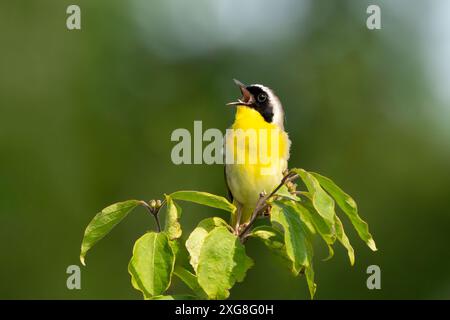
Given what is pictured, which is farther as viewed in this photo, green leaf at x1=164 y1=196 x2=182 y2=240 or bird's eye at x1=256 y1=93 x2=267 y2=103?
bird's eye at x1=256 y1=93 x2=267 y2=103

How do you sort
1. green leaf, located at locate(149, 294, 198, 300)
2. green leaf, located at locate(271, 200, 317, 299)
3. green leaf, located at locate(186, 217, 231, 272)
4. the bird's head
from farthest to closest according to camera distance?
the bird's head, green leaf, located at locate(186, 217, 231, 272), green leaf, located at locate(271, 200, 317, 299), green leaf, located at locate(149, 294, 198, 300)

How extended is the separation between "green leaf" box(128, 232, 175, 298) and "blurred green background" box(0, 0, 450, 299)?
231 inches

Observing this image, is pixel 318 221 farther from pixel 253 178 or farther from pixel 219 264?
pixel 253 178

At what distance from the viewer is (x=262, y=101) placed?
5328 mm

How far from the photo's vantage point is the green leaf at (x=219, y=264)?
114 inches

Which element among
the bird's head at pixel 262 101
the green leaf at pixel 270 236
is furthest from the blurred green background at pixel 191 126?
the green leaf at pixel 270 236

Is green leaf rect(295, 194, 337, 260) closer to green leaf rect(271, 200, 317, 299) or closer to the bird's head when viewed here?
green leaf rect(271, 200, 317, 299)

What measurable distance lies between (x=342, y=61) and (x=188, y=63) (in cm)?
223

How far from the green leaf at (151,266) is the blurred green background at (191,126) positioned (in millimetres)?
5873

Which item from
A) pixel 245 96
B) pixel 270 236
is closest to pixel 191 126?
pixel 245 96

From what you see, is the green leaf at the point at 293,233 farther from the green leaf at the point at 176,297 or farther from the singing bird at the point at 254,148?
the singing bird at the point at 254,148

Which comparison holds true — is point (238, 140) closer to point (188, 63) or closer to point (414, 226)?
point (414, 226)

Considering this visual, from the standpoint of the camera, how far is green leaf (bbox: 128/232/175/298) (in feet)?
9.48

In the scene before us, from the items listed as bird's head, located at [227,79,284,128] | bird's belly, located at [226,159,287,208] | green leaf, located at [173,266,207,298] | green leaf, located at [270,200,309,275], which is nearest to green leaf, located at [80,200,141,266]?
green leaf, located at [173,266,207,298]
